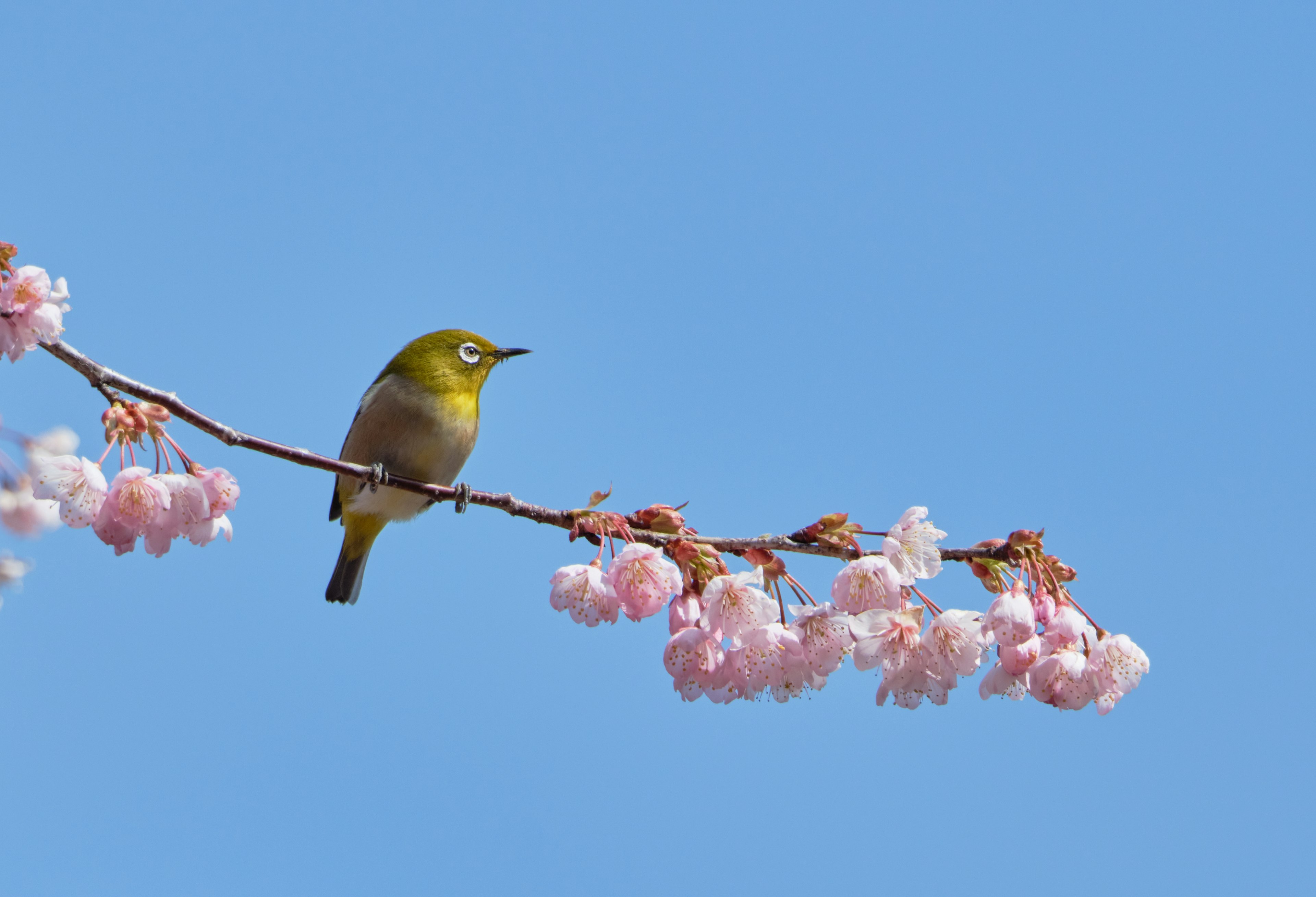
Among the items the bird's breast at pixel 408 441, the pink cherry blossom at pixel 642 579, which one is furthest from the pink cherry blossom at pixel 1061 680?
the bird's breast at pixel 408 441

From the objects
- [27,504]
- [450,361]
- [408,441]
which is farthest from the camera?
[450,361]

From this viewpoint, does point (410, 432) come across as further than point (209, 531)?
Yes

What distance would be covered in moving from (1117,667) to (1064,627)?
34 centimetres

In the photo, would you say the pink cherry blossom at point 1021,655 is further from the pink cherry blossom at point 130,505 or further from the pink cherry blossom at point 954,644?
the pink cherry blossom at point 130,505

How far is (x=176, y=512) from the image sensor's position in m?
3.15

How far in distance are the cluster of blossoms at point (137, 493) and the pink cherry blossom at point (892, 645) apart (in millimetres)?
2145

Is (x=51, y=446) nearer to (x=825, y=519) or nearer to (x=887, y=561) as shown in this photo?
(x=825, y=519)

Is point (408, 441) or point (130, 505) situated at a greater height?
point (408, 441)

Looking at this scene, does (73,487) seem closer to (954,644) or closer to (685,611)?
(685,611)

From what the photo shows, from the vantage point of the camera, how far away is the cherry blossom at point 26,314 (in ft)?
9.79

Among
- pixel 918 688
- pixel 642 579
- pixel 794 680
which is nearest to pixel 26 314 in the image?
pixel 642 579

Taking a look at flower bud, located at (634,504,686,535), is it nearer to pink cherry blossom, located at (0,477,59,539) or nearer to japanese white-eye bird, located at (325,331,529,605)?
pink cherry blossom, located at (0,477,59,539)

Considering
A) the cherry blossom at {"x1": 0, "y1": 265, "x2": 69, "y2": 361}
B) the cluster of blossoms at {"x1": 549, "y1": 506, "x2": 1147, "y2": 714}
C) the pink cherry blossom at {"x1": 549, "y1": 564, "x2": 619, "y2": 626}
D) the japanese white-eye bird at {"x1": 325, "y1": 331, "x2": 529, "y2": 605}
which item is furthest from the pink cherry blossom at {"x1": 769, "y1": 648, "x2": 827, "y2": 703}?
the japanese white-eye bird at {"x1": 325, "y1": 331, "x2": 529, "y2": 605}

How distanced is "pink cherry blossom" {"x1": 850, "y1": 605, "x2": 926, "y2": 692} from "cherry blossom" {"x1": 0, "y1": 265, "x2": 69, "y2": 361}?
272 centimetres
